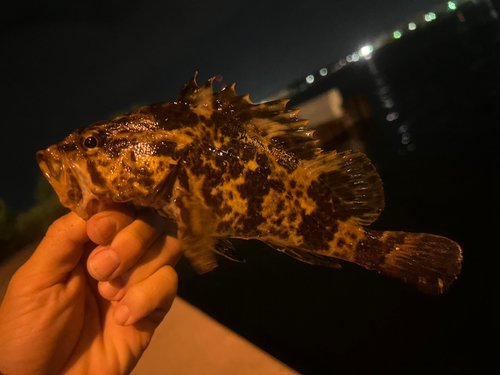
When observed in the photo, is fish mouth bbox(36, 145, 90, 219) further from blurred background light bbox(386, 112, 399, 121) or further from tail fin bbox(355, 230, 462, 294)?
blurred background light bbox(386, 112, 399, 121)

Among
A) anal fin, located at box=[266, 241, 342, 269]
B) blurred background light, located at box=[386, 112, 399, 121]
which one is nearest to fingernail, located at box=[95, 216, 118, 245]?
anal fin, located at box=[266, 241, 342, 269]

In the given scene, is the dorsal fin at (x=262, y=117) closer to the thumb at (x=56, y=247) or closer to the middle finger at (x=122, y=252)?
the middle finger at (x=122, y=252)

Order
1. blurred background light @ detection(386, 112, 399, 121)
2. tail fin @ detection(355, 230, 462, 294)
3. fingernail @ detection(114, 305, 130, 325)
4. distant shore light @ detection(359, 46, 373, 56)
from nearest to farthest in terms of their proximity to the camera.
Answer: fingernail @ detection(114, 305, 130, 325) < tail fin @ detection(355, 230, 462, 294) < blurred background light @ detection(386, 112, 399, 121) < distant shore light @ detection(359, 46, 373, 56)

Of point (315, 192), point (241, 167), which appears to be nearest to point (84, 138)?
point (241, 167)

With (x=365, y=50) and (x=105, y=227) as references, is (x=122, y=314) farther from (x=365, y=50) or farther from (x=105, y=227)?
(x=365, y=50)

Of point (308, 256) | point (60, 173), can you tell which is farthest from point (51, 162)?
point (308, 256)

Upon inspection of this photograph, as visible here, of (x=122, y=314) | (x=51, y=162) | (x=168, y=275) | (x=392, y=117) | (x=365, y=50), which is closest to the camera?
(x=51, y=162)
